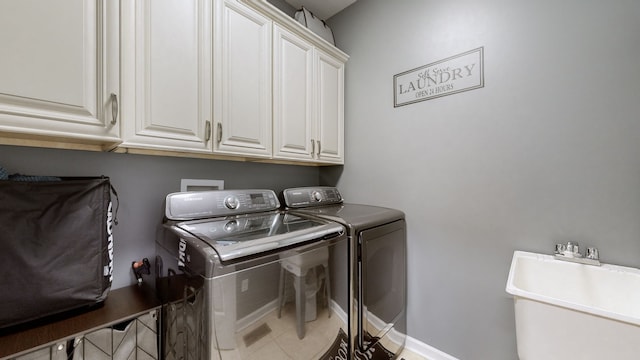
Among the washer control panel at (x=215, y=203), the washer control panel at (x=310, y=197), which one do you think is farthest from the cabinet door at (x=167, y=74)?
the washer control panel at (x=310, y=197)

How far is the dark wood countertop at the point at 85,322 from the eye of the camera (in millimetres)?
843

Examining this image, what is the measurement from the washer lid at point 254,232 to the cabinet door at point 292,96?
517 mm

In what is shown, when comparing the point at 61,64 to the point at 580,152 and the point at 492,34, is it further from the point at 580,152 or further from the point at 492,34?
the point at 580,152

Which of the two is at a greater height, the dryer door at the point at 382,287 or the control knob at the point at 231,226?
the control knob at the point at 231,226

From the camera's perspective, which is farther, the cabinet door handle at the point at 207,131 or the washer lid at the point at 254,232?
the cabinet door handle at the point at 207,131

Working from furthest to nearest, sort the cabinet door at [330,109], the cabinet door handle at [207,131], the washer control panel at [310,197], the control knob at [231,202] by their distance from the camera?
1. the cabinet door at [330,109]
2. the washer control panel at [310,197]
3. the control knob at [231,202]
4. the cabinet door handle at [207,131]

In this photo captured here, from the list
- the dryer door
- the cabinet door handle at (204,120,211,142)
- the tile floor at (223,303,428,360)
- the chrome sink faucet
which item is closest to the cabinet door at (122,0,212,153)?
the cabinet door handle at (204,120,211,142)

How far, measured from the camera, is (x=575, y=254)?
120 cm

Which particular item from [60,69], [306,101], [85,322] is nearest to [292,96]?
[306,101]

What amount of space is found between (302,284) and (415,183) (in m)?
1.15

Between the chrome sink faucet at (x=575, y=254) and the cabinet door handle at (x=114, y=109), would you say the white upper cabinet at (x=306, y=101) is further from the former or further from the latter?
the chrome sink faucet at (x=575, y=254)

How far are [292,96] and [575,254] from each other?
1.81 metres

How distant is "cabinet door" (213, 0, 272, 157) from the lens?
136 centimetres

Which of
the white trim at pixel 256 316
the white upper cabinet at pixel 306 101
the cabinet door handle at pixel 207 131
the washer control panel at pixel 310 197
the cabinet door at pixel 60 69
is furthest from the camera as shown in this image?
Result: the washer control panel at pixel 310 197
